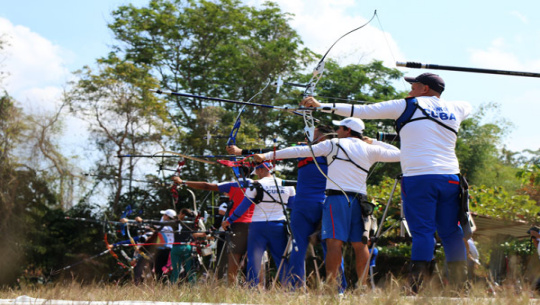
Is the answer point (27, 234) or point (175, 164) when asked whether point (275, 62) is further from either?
point (27, 234)

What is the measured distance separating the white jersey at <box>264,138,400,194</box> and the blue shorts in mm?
134

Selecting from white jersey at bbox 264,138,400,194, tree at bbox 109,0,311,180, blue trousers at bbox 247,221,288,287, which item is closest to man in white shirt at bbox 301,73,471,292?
white jersey at bbox 264,138,400,194

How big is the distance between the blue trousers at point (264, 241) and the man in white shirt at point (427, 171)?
2927 mm

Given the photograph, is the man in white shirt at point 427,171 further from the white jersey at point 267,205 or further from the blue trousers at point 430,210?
the white jersey at point 267,205

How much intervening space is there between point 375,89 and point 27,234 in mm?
14072

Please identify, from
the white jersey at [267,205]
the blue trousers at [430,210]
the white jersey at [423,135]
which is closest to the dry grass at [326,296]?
the blue trousers at [430,210]

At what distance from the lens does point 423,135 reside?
487 centimetres

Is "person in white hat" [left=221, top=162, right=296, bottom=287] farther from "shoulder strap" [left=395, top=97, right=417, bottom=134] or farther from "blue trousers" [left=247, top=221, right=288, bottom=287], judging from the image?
"shoulder strap" [left=395, top=97, right=417, bottom=134]

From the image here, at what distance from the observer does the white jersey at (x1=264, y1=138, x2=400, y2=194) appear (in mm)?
6025

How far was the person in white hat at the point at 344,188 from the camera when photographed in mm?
5848

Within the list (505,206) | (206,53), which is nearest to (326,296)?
(505,206)

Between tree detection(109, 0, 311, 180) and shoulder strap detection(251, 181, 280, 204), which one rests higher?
tree detection(109, 0, 311, 180)

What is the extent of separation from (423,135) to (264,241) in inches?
129

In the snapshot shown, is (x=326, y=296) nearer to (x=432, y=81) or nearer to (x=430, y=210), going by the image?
(x=430, y=210)
